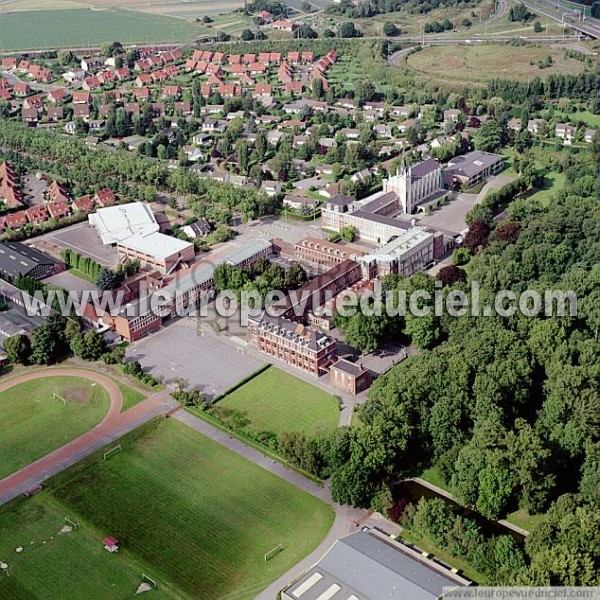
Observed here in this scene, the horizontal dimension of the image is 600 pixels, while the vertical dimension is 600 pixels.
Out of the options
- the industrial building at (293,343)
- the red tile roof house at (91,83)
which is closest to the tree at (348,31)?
the red tile roof house at (91,83)

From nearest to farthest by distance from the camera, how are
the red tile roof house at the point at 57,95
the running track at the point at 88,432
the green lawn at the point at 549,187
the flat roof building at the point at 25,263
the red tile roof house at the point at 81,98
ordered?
1. the running track at the point at 88,432
2. the flat roof building at the point at 25,263
3. the green lawn at the point at 549,187
4. the red tile roof house at the point at 81,98
5. the red tile roof house at the point at 57,95

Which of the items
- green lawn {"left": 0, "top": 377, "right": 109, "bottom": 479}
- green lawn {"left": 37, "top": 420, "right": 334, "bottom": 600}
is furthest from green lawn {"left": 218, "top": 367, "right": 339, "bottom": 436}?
green lawn {"left": 0, "top": 377, "right": 109, "bottom": 479}

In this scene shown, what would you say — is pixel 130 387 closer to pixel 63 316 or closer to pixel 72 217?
pixel 63 316

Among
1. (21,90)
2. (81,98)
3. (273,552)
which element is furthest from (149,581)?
(21,90)

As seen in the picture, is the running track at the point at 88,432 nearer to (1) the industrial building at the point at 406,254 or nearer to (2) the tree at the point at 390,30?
(1) the industrial building at the point at 406,254

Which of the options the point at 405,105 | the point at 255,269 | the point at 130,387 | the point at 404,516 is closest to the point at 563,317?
the point at 404,516

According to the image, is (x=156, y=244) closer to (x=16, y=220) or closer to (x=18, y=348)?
(x=16, y=220)
